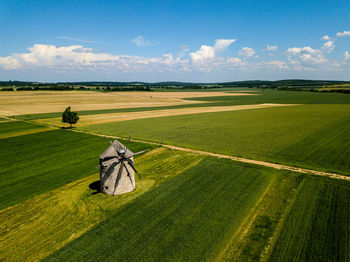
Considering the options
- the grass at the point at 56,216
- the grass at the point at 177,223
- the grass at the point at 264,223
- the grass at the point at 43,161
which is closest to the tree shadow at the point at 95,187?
the grass at the point at 56,216

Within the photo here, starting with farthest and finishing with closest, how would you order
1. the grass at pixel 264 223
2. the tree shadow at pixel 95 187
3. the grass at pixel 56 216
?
the tree shadow at pixel 95 187
the grass at pixel 56 216
the grass at pixel 264 223

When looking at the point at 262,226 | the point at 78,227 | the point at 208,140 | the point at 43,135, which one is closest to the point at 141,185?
the point at 78,227

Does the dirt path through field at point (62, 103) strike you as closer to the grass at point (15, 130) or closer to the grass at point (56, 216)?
the grass at point (15, 130)

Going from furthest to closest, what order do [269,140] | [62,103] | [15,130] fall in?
1. [62,103]
2. [15,130]
3. [269,140]

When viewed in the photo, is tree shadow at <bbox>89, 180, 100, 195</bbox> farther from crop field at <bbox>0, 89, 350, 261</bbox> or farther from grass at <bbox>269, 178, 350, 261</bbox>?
grass at <bbox>269, 178, 350, 261</bbox>

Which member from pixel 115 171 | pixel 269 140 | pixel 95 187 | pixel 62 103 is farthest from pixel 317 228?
pixel 62 103

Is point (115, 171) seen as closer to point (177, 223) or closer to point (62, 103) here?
point (177, 223)

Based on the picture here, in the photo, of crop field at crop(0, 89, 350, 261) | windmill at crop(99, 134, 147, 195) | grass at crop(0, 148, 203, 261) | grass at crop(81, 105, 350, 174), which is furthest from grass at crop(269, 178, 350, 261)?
windmill at crop(99, 134, 147, 195)

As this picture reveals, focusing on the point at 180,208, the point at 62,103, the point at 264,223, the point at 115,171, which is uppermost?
the point at 62,103

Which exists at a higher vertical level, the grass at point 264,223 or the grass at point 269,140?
the grass at point 269,140
